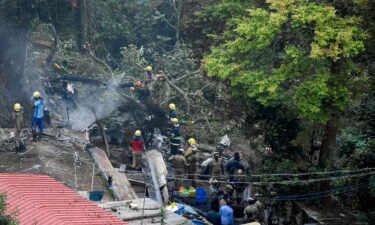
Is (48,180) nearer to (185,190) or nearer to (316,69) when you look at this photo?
(185,190)

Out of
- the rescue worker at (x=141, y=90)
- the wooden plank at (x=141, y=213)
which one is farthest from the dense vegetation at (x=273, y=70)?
the wooden plank at (x=141, y=213)

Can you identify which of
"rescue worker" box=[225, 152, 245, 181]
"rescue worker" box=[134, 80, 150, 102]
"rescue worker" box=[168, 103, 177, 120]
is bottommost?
"rescue worker" box=[225, 152, 245, 181]

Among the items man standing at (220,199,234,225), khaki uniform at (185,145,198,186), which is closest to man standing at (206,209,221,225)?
man standing at (220,199,234,225)

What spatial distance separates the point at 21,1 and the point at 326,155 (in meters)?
12.6

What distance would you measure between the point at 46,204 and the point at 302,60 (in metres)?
8.37

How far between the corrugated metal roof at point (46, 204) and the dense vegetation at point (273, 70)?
670 centimetres

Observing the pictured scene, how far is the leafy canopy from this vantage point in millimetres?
15531

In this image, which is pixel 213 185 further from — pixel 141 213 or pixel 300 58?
pixel 141 213

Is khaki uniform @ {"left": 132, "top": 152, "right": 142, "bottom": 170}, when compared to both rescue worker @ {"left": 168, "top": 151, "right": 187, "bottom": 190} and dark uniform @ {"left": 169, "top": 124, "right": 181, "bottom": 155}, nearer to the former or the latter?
dark uniform @ {"left": 169, "top": 124, "right": 181, "bottom": 155}

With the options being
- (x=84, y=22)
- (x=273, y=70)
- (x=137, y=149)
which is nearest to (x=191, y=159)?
(x=137, y=149)

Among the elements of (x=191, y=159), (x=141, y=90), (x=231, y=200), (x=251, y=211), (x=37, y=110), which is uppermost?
(x=141, y=90)

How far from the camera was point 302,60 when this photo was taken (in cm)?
1606

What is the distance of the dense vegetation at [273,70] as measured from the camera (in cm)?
1584

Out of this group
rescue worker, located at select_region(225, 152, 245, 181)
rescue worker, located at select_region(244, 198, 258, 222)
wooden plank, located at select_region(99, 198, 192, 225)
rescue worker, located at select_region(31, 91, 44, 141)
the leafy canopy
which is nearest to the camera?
wooden plank, located at select_region(99, 198, 192, 225)
